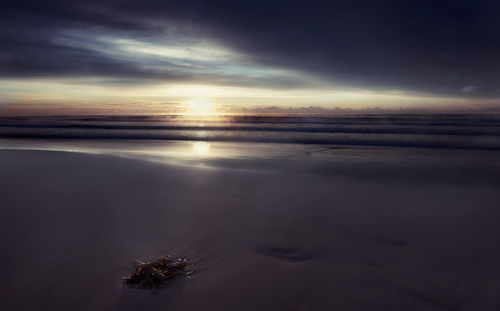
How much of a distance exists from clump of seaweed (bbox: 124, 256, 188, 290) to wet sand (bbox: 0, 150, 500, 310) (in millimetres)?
90

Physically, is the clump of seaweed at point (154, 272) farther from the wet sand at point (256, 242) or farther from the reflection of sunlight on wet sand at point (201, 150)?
the reflection of sunlight on wet sand at point (201, 150)

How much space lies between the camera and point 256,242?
3.16 metres

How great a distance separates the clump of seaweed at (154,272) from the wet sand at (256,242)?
9 cm

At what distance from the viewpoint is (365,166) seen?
7410 millimetres

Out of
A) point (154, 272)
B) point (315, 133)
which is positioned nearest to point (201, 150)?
point (154, 272)

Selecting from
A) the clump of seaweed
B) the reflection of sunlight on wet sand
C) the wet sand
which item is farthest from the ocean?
the clump of seaweed

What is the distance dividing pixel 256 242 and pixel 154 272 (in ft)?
3.57

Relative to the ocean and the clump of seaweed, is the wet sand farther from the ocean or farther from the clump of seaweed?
the ocean

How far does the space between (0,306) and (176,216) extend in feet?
6.34

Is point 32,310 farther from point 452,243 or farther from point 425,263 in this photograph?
point 452,243

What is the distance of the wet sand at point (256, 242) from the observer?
2291mm

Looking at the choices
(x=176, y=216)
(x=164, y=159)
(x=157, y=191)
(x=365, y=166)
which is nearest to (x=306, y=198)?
(x=176, y=216)

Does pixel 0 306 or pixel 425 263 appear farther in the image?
pixel 425 263

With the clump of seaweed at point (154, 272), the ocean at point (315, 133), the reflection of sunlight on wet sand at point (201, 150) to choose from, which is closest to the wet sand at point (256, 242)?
the clump of seaweed at point (154, 272)
